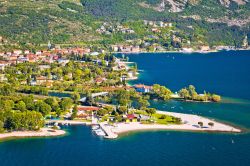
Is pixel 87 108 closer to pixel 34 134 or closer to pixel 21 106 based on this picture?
pixel 21 106

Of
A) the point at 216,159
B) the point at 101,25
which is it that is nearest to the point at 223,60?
the point at 101,25

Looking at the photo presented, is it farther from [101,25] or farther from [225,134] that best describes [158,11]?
[225,134]

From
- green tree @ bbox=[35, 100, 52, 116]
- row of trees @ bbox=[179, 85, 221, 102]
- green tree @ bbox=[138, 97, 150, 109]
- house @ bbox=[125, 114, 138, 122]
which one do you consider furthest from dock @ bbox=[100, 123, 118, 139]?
row of trees @ bbox=[179, 85, 221, 102]

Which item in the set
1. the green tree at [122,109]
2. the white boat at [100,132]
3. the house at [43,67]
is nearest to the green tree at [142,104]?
the green tree at [122,109]

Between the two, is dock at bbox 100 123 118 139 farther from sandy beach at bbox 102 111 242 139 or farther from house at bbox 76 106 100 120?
house at bbox 76 106 100 120

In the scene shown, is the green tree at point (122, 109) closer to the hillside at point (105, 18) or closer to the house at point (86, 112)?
the house at point (86, 112)

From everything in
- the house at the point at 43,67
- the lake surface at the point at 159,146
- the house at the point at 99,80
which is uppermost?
the house at the point at 43,67

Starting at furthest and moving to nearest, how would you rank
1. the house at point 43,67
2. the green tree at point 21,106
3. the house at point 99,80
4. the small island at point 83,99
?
the house at point 43,67
the house at point 99,80
the green tree at point 21,106
the small island at point 83,99

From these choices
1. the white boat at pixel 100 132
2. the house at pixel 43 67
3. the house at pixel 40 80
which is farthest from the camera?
the house at pixel 43 67
